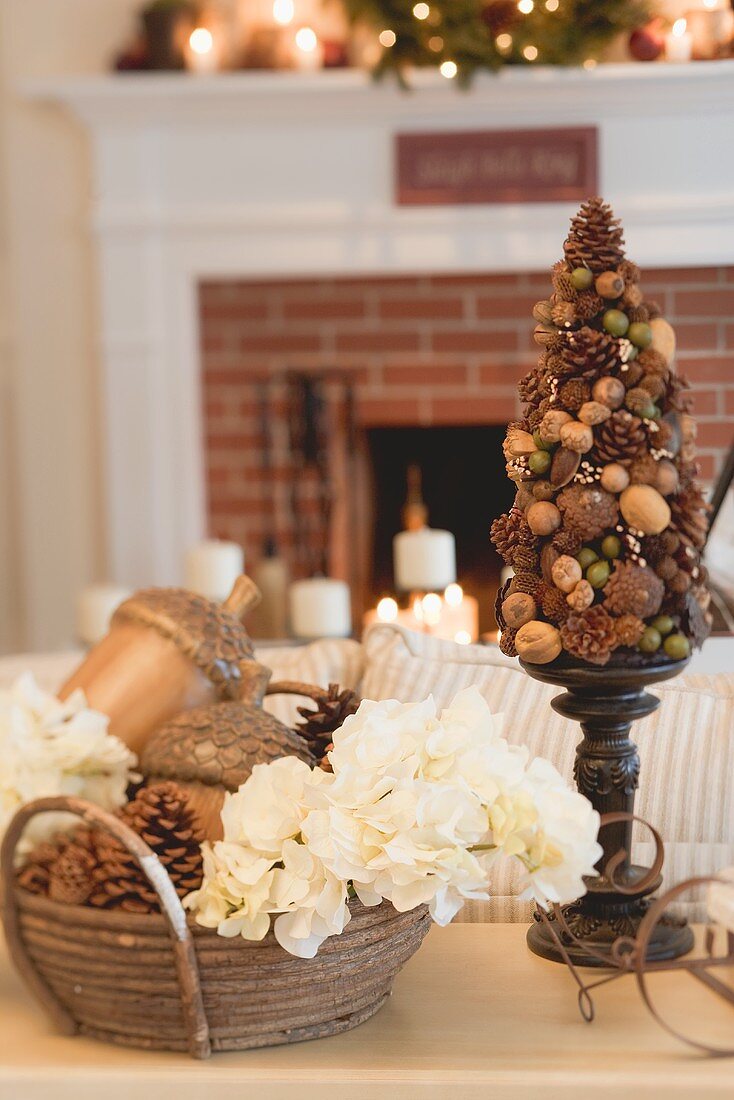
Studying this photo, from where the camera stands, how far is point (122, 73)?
3330 millimetres

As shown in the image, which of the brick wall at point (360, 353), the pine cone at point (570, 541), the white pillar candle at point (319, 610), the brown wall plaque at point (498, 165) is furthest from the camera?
the brick wall at point (360, 353)

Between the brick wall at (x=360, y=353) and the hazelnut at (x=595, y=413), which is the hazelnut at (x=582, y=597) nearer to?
the hazelnut at (x=595, y=413)

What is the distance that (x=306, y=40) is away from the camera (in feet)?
10.7

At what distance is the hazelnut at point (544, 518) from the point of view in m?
0.79

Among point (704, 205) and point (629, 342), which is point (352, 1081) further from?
point (704, 205)

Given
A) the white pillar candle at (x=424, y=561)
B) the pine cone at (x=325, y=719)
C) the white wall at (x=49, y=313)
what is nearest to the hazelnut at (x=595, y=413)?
the pine cone at (x=325, y=719)

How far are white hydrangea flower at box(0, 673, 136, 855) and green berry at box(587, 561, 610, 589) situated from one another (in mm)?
353

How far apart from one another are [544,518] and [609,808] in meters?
0.20

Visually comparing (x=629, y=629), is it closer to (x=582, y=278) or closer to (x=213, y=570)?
(x=582, y=278)

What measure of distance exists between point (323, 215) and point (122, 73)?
0.64 meters

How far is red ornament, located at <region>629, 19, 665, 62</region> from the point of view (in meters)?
3.10

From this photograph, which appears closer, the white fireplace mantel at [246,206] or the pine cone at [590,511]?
the pine cone at [590,511]

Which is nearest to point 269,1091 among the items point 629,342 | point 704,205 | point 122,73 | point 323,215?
point 629,342

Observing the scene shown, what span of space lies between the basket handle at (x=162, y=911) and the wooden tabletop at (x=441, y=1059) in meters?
0.02
